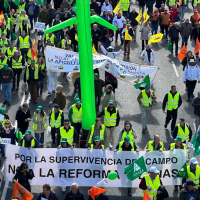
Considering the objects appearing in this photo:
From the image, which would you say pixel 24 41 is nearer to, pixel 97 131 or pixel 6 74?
pixel 6 74

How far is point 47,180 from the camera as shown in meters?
16.9

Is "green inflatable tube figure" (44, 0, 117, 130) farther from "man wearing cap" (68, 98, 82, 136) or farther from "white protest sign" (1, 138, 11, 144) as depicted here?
"white protest sign" (1, 138, 11, 144)

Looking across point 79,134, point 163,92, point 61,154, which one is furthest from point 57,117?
point 163,92

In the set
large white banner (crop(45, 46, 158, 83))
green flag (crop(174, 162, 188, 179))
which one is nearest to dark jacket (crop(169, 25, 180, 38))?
large white banner (crop(45, 46, 158, 83))

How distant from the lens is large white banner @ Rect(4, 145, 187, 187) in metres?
16.9

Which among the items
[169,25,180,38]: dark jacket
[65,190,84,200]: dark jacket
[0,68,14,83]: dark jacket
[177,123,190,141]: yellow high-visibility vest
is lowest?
[65,190,84,200]: dark jacket

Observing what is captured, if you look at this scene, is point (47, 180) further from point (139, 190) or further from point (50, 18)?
point (50, 18)

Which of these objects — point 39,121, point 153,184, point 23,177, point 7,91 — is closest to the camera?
point 153,184

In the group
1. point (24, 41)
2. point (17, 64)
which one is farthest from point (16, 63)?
point (24, 41)

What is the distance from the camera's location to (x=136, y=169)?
16.2 meters

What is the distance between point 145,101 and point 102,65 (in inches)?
84.9

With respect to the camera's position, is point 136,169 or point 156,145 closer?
point 136,169

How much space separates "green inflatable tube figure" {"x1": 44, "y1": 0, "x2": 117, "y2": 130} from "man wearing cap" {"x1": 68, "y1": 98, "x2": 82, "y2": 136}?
37 centimetres

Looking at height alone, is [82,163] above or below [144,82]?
below
